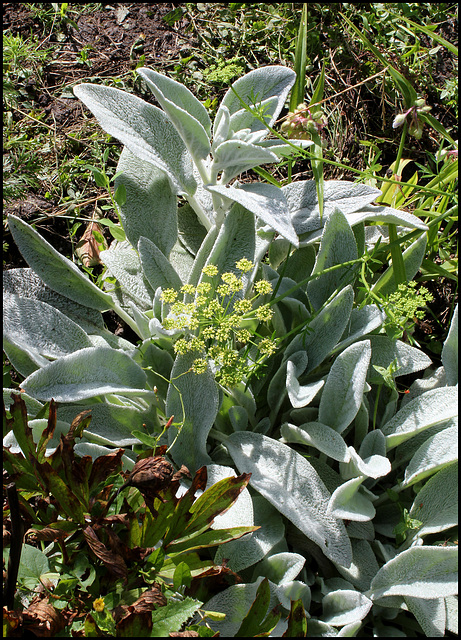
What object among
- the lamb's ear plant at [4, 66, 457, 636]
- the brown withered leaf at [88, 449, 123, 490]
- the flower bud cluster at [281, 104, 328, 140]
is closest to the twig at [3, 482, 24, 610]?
the brown withered leaf at [88, 449, 123, 490]

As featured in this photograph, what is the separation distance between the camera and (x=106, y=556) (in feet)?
3.26

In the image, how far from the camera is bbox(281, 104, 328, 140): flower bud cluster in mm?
1329

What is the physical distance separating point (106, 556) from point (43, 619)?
140 millimetres

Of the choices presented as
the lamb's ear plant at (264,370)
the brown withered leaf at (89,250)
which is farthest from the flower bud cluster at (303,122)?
the brown withered leaf at (89,250)

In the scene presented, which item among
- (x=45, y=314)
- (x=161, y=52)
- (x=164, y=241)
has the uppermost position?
(x=161, y=52)

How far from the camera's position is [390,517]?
1.39m

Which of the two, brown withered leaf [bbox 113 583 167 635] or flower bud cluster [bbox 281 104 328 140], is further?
flower bud cluster [bbox 281 104 328 140]

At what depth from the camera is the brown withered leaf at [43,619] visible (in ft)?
3.07

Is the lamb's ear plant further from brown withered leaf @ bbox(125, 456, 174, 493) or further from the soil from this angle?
the soil

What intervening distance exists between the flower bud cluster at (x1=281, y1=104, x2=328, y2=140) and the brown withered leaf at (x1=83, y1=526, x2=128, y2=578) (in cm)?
102

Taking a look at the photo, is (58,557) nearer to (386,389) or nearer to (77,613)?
(77,613)

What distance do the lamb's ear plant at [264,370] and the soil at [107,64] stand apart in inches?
21.4

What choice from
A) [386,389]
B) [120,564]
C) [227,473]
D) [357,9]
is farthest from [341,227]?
[357,9]

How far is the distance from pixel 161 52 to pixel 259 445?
180 cm
